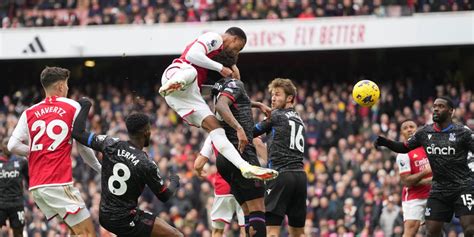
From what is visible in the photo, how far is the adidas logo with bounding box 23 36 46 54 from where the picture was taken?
29062 millimetres

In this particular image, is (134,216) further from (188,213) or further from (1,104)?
(1,104)

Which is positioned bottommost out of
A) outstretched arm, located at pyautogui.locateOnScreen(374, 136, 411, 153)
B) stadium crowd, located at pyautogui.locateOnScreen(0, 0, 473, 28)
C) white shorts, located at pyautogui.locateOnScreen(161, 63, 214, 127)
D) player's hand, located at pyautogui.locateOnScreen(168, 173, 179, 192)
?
player's hand, located at pyautogui.locateOnScreen(168, 173, 179, 192)

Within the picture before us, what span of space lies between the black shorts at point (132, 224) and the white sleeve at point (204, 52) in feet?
6.17

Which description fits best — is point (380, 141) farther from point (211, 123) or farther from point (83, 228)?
point (83, 228)

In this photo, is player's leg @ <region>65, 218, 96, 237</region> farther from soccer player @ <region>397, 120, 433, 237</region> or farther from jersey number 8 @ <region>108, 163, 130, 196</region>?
soccer player @ <region>397, 120, 433, 237</region>

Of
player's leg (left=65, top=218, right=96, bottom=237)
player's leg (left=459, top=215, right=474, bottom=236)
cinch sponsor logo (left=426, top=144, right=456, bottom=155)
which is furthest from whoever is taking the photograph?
cinch sponsor logo (left=426, top=144, right=456, bottom=155)

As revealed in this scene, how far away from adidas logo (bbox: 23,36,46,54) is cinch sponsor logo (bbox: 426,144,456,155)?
18.0m

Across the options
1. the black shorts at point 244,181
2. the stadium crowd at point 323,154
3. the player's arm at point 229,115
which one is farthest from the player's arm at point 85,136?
the stadium crowd at point 323,154

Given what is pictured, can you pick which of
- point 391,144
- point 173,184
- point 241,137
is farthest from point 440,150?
point 173,184

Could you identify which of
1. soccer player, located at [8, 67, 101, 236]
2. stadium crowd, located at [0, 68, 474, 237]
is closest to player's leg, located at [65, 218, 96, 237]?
soccer player, located at [8, 67, 101, 236]

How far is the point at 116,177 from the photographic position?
1113 cm

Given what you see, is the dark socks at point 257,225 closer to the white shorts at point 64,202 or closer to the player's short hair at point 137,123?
the player's short hair at point 137,123

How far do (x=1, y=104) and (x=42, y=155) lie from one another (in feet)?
68.0

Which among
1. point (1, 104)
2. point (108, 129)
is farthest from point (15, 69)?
point (108, 129)
